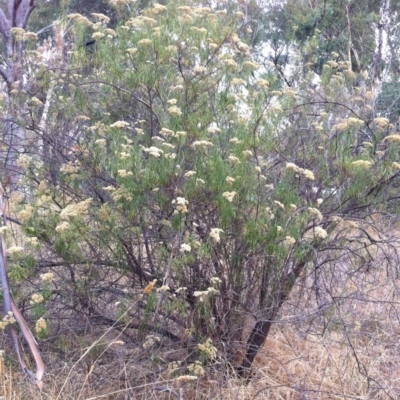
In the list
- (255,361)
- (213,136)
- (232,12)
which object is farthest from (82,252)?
(232,12)

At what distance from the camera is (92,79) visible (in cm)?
341

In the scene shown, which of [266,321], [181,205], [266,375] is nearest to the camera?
[181,205]

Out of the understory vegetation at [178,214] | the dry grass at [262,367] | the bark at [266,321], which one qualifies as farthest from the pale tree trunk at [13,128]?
the bark at [266,321]

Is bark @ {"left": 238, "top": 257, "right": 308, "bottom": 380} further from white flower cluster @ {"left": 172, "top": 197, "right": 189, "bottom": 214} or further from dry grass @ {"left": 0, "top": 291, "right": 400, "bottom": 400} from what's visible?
white flower cluster @ {"left": 172, "top": 197, "right": 189, "bottom": 214}

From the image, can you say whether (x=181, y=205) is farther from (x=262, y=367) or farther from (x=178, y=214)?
(x=262, y=367)

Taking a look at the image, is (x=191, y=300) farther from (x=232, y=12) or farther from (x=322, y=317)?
(x=232, y=12)

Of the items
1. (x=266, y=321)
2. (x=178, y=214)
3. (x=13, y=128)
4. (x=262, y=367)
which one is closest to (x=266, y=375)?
(x=262, y=367)

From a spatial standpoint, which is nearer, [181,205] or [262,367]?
[181,205]

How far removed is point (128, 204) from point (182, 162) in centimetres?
34

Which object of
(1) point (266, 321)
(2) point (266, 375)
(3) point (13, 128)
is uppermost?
(3) point (13, 128)

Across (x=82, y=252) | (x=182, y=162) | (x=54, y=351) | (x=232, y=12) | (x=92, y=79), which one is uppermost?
(x=232, y=12)

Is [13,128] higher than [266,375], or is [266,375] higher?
[13,128]

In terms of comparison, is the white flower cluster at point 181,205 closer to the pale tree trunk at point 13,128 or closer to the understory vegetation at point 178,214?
the understory vegetation at point 178,214

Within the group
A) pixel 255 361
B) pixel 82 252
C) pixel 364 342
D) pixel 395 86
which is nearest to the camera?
pixel 82 252
